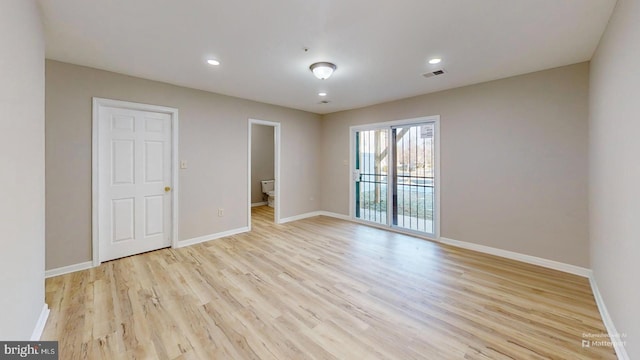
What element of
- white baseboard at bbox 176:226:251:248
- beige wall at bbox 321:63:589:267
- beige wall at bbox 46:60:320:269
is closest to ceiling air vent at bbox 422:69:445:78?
beige wall at bbox 321:63:589:267

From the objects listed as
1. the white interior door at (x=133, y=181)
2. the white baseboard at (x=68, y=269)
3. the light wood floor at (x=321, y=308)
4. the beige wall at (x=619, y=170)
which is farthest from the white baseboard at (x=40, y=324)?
the beige wall at (x=619, y=170)

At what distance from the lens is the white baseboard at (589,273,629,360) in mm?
1600

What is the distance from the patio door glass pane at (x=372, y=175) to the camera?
16.3 ft

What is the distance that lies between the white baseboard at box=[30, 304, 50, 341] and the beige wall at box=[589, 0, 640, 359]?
381 centimetres

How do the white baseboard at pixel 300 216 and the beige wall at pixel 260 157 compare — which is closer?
the white baseboard at pixel 300 216

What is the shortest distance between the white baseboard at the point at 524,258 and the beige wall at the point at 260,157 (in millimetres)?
5396

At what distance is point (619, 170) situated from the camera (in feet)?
5.77

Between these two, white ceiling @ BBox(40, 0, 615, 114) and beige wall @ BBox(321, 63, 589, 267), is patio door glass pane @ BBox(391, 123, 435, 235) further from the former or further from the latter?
white ceiling @ BBox(40, 0, 615, 114)

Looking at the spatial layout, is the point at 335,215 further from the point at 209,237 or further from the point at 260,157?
the point at 260,157

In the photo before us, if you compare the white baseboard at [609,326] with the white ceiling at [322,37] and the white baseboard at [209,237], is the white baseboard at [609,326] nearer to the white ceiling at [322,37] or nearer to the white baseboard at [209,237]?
the white ceiling at [322,37]

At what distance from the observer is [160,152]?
144 inches

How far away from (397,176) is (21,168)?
462 cm

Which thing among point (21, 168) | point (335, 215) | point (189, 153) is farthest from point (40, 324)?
point (335, 215)

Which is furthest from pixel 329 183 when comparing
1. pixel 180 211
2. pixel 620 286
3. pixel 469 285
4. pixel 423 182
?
pixel 620 286
